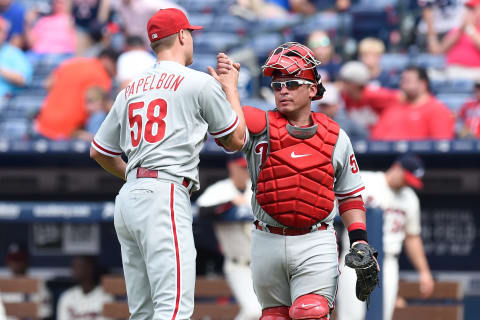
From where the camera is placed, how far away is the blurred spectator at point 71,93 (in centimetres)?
823

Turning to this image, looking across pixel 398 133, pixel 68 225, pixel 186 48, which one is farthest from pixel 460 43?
pixel 186 48

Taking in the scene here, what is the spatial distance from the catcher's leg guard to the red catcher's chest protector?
39cm

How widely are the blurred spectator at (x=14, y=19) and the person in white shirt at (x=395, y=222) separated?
14.6ft

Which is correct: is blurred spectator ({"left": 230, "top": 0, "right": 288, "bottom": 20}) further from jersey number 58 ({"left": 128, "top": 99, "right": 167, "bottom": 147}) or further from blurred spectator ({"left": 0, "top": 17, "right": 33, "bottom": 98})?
jersey number 58 ({"left": 128, "top": 99, "right": 167, "bottom": 147})

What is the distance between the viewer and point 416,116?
7312 mm

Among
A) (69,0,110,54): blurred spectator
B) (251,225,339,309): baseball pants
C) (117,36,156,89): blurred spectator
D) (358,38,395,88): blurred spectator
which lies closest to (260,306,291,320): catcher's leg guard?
(251,225,339,309): baseball pants

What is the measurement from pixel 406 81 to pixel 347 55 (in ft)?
4.64

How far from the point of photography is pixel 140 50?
8078mm

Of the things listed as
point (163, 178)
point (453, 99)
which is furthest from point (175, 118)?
point (453, 99)

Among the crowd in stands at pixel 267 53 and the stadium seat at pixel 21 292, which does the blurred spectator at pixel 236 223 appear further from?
the stadium seat at pixel 21 292

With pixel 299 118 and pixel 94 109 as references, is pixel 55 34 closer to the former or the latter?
pixel 94 109

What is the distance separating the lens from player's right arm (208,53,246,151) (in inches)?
165

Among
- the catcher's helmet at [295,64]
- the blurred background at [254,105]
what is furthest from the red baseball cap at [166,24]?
the blurred background at [254,105]

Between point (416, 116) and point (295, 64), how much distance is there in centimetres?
314
